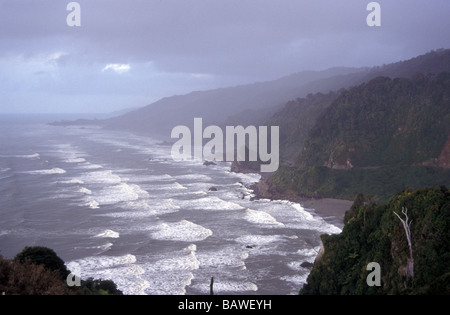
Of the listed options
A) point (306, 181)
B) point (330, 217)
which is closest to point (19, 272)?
point (330, 217)

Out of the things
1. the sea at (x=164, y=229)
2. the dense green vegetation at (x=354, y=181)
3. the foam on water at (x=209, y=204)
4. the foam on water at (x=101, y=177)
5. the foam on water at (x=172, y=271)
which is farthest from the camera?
the foam on water at (x=101, y=177)

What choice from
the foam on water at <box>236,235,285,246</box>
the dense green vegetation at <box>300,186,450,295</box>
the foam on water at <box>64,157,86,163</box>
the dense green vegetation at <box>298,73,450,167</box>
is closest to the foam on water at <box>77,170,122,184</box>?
the foam on water at <box>64,157,86,163</box>

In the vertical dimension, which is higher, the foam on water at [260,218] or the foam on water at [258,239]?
the foam on water at [260,218]

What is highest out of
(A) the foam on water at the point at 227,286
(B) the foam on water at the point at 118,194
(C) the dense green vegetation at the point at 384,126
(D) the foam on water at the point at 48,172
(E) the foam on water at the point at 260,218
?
(C) the dense green vegetation at the point at 384,126

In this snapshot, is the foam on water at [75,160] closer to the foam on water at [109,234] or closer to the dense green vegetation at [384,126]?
the dense green vegetation at [384,126]

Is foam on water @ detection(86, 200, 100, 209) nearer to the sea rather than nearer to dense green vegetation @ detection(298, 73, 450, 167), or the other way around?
the sea

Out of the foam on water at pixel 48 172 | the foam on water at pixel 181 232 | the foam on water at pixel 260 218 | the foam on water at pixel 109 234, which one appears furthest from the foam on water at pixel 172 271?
the foam on water at pixel 48 172

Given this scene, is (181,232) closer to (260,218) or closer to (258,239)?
(258,239)
